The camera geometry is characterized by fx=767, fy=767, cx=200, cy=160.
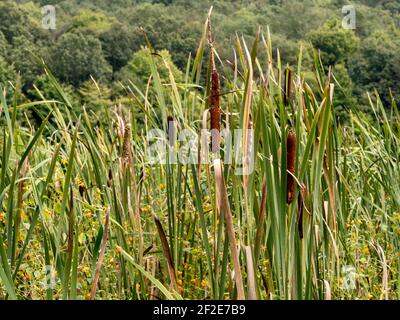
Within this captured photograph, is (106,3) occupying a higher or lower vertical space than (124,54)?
higher

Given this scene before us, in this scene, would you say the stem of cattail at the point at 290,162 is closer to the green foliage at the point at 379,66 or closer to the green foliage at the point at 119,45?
the green foliage at the point at 379,66

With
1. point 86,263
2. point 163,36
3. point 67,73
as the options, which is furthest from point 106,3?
point 86,263

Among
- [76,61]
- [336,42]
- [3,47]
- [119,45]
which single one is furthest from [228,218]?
[336,42]

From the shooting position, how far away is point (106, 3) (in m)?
42.9

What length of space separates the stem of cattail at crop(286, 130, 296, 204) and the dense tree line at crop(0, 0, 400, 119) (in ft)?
69.3

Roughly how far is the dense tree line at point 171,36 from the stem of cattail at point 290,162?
21108mm

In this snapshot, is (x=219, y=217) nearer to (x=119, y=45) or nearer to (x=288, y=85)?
(x=288, y=85)

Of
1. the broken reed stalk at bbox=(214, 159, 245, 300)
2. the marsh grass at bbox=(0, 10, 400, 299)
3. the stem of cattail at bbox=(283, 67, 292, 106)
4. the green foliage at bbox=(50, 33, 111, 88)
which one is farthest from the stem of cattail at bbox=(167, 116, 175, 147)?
the green foliage at bbox=(50, 33, 111, 88)

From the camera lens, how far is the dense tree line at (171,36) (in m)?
29.2

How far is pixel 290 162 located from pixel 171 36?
34538 mm

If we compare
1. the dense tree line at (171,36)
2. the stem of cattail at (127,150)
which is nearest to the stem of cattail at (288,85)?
the stem of cattail at (127,150)

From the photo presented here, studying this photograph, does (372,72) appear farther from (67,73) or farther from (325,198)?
(325,198)

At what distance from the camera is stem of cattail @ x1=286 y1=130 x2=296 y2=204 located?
1131mm
